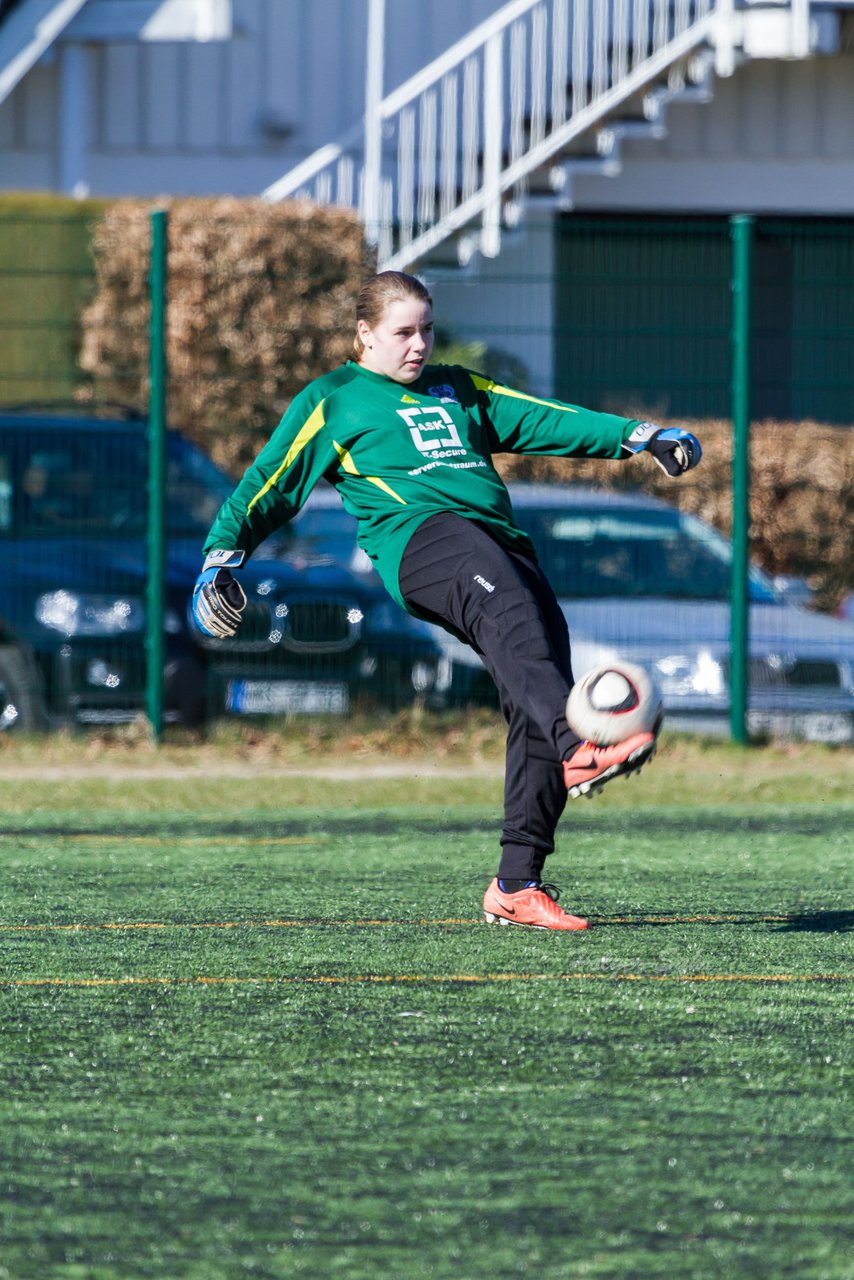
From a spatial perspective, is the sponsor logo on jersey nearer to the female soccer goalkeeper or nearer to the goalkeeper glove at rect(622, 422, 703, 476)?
the female soccer goalkeeper

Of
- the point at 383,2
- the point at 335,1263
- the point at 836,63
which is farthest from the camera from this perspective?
the point at 836,63

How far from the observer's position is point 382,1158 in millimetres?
3412

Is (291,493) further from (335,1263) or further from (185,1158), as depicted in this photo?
(335,1263)

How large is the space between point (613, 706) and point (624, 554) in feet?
19.2

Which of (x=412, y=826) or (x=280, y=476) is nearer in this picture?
(x=280, y=476)

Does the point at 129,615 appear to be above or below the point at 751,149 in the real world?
below

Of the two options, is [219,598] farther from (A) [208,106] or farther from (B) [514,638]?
(A) [208,106]

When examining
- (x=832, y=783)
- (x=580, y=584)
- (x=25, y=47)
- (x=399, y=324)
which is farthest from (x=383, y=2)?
(x=399, y=324)

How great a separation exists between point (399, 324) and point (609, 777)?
133 cm

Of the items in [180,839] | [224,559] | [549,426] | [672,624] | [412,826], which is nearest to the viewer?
[224,559]

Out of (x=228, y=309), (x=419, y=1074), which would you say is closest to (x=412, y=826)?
(x=419, y=1074)

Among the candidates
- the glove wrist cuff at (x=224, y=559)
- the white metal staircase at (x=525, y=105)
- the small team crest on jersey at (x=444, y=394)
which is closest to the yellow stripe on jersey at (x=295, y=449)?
the glove wrist cuff at (x=224, y=559)

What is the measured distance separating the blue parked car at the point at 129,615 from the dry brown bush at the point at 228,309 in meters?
0.41

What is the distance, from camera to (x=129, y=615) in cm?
1053
